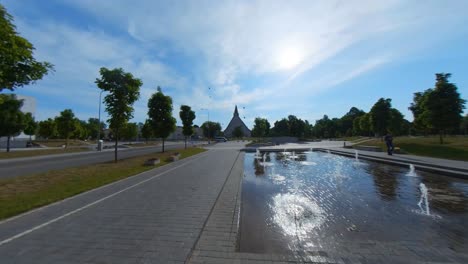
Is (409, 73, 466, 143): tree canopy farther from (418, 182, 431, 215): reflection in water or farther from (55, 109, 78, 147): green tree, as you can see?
(55, 109, 78, 147): green tree

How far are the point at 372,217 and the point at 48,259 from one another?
6100 mm

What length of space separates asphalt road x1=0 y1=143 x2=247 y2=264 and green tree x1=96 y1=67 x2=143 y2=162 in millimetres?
9996

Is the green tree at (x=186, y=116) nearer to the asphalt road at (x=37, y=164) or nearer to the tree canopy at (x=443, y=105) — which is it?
the asphalt road at (x=37, y=164)

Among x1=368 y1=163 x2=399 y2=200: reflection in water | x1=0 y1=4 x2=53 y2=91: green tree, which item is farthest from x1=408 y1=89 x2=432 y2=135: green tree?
x1=0 y1=4 x2=53 y2=91: green tree

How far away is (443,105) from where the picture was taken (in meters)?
21.8

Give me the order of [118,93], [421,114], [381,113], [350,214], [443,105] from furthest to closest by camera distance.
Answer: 1. [381,113]
2. [421,114]
3. [443,105]
4. [118,93]
5. [350,214]

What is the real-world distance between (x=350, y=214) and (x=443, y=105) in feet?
79.3

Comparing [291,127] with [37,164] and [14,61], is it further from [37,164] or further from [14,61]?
[14,61]

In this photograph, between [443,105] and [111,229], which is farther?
[443,105]

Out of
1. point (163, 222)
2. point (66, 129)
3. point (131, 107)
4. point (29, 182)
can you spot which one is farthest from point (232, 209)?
point (66, 129)

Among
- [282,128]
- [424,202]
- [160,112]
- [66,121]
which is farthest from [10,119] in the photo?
[282,128]

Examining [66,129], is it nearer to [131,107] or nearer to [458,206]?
[131,107]

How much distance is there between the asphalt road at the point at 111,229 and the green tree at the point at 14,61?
11.0ft

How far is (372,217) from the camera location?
204 inches
